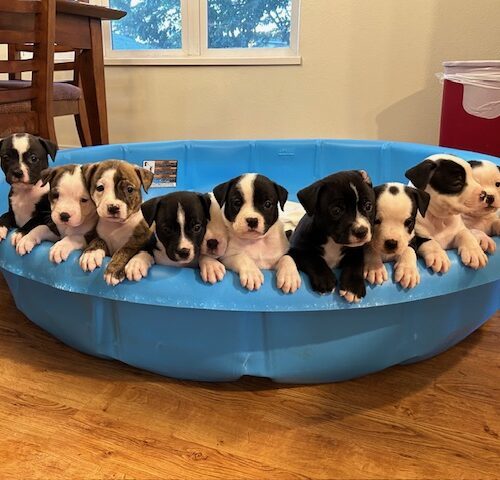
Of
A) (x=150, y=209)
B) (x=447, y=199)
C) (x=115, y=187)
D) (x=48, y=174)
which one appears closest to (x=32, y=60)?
(x=48, y=174)

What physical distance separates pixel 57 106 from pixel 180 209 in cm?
238

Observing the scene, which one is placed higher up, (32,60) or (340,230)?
(32,60)

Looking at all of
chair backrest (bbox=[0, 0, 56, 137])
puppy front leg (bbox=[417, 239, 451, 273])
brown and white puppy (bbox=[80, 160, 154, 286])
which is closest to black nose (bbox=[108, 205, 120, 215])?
brown and white puppy (bbox=[80, 160, 154, 286])

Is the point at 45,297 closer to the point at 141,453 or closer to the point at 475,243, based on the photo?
the point at 141,453

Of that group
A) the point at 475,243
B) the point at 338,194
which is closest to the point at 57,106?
the point at 338,194

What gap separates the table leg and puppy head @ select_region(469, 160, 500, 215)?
2.92 metres

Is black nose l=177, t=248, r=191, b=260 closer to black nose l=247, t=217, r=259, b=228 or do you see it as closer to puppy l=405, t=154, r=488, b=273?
black nose l=247, t=217, r=259, b=228

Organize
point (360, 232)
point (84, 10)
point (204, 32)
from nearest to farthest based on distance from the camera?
point (360, 232)
point (84, 10)
point (204, 32)

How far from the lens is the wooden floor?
1.54 meters

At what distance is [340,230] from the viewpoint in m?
1.64

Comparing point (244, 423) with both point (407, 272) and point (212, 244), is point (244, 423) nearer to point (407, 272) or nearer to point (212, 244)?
point (212, 244)

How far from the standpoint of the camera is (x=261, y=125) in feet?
16.0

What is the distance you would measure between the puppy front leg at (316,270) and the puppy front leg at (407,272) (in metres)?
0.19

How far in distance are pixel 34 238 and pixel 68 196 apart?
21 cm
